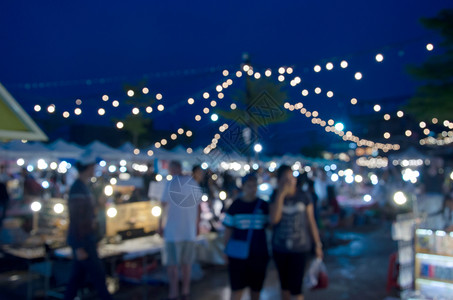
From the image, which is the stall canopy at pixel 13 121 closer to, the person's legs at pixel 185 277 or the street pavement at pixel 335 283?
the person's legs at pixel 185 277

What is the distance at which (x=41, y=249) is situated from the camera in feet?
16.6

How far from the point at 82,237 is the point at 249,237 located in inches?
63.5

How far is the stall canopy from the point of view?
1.67 meters

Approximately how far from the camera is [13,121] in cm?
172

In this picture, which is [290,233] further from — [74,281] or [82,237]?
[74,281]

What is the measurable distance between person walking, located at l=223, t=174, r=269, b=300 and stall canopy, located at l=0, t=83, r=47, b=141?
221 centimetres

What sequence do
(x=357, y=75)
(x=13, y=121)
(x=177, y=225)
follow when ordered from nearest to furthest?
(x=13, y=121)
(x=177, y=225)
(x=357, y=75)

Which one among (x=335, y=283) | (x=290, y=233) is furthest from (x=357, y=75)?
(x=290, y=233)

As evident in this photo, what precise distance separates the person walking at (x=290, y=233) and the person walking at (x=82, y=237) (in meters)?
1.78

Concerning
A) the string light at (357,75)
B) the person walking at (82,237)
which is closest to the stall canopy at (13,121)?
the person walking at (82,237)

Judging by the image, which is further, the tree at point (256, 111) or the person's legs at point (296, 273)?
the tree at point (256, 111)

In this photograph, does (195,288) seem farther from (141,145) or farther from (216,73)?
(141,145)

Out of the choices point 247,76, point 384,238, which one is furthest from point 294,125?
point 384,238

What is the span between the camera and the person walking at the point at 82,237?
362cm
